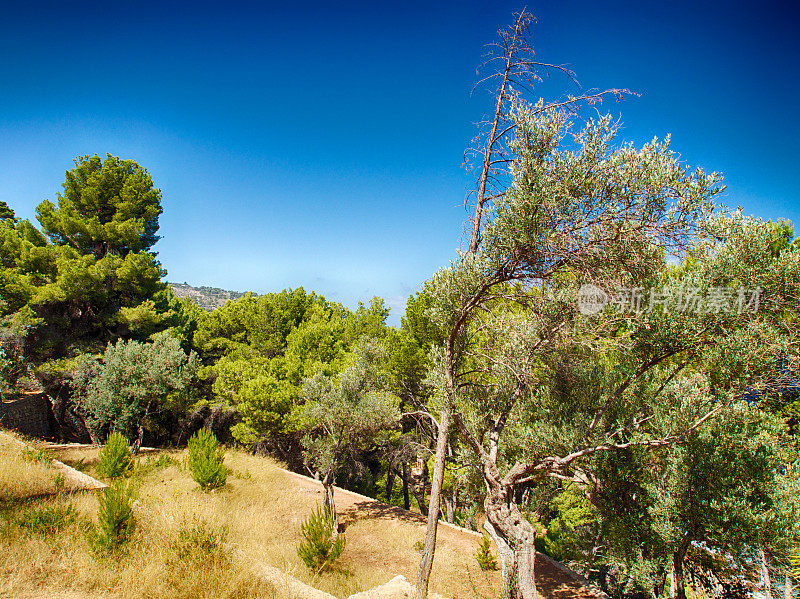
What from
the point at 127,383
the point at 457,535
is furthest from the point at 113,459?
the point at 457,535

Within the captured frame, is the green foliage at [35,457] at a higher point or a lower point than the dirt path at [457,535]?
higher

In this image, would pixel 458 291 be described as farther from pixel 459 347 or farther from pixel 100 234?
pixel 100 234

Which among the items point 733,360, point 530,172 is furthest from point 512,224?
point 733,360

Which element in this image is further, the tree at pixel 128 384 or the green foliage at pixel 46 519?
the tree at pixel 128 384

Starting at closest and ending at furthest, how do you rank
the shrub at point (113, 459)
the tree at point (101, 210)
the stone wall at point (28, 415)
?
the shrub at point (113, 459)
the stone wall at point (28, 415)
the tree at point (101, 210)

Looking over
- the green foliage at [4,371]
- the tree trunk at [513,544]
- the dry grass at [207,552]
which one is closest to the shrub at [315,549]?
the dry grass at [207,552]

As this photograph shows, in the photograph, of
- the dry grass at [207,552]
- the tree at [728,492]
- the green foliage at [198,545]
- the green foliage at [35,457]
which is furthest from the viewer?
the green foliage at [35,457]

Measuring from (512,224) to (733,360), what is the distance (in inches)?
158

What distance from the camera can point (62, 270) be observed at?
17.4 metres

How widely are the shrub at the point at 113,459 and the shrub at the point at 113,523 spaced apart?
568 centimetres

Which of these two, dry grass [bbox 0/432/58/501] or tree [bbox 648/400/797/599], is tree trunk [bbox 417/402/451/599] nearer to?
tree [bbox 648/400/797/599]

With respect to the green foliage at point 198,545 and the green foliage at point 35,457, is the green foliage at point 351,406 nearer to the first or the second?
the green foliage at point 198,545

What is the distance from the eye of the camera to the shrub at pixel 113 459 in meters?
10.5

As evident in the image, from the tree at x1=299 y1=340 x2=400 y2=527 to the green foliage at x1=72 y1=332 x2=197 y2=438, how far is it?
26.8ft
